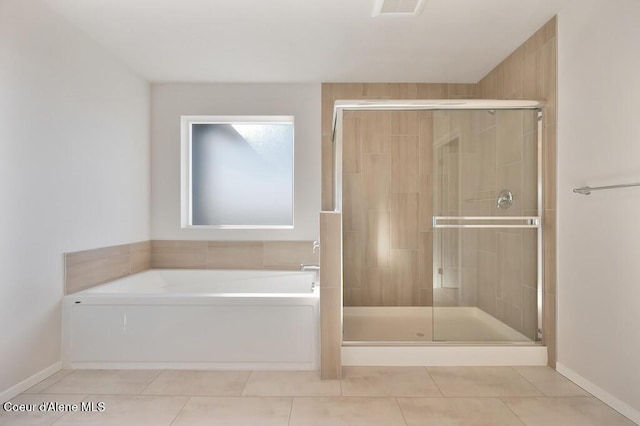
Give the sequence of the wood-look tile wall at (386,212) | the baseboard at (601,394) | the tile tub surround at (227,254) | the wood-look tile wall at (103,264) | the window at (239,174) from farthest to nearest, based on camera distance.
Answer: the window at (239,174) → the tile tub surround at (227,254) → the wood-look tile wall at (386,212) → the wood-look tile wall at (103,264) → the baseboard at (601,394)

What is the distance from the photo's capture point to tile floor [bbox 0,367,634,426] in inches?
76.2

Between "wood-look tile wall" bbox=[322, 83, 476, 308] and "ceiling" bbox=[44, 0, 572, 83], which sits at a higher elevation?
"ceiling" bbox=[44, 0, 572, 83]

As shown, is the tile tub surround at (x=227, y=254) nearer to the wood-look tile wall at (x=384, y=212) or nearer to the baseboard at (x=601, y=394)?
the wood-look tile wall at (x=384, y=212)

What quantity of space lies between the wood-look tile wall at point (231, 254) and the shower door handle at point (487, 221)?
1.43 meters

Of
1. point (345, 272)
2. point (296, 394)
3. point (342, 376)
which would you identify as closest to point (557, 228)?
point (345, 272)

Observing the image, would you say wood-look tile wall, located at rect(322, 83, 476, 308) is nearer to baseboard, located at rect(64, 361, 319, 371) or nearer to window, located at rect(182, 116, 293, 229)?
baseboard, located at rect(64, 361, 319, 371)

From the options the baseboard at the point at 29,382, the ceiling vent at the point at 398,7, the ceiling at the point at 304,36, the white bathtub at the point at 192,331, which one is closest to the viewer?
the baseboard at the point at 29,382

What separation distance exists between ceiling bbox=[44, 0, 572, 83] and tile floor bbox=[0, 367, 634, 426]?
2.25 m

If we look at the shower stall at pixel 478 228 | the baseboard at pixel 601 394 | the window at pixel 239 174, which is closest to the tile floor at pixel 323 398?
the baseboard at pixel 601 394

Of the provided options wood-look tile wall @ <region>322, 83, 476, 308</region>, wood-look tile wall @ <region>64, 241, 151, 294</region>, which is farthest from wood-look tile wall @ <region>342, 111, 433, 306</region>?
wood-look tile wall @ <region>64, 241, 151, 294</region>

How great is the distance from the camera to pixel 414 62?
323cm

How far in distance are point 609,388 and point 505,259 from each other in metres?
0.88

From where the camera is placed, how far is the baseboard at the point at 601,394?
193cm

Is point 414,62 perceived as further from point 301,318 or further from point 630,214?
point 301,318
